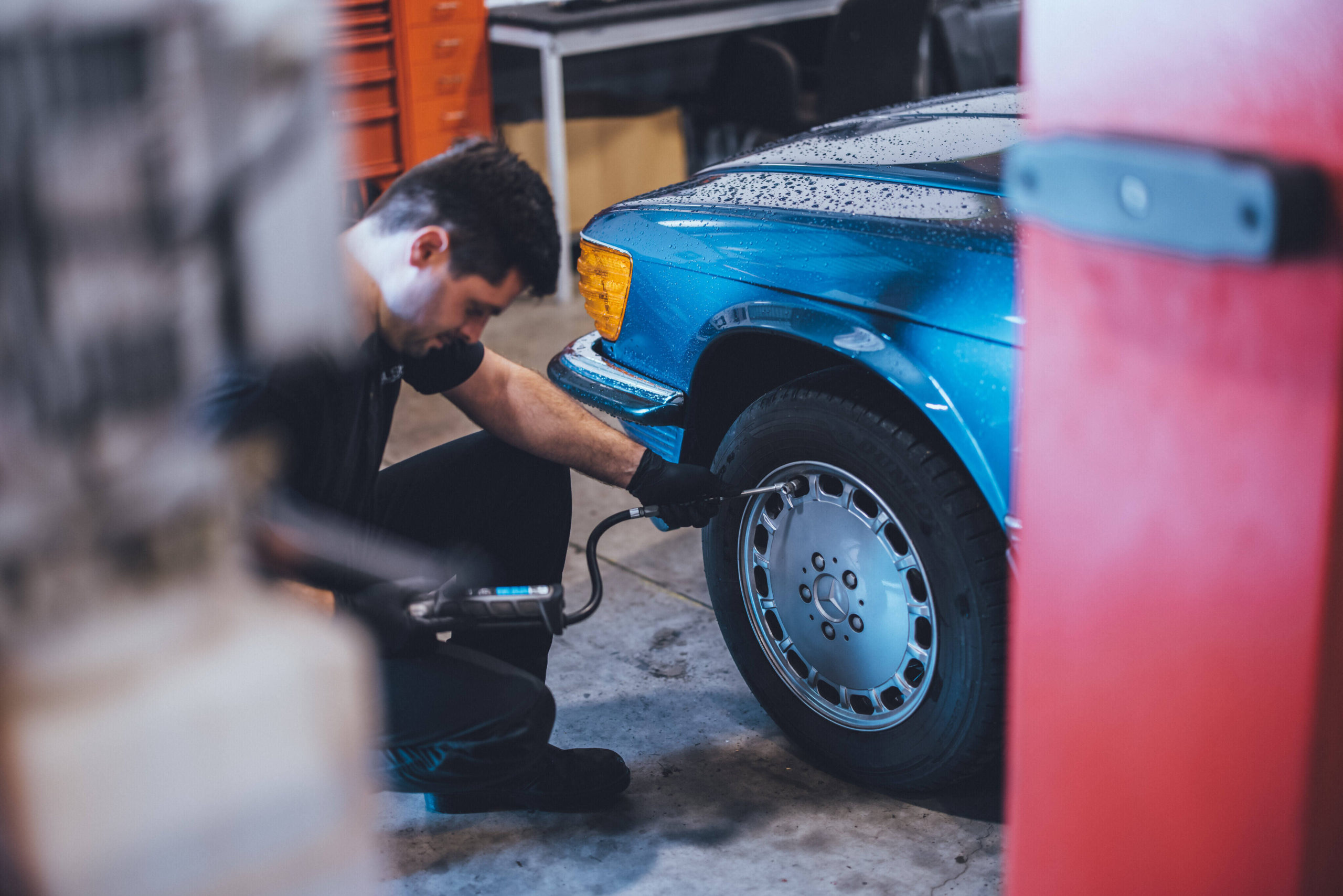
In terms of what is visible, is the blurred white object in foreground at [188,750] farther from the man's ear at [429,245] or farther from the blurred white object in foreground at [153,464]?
the man's ear at [429,245]

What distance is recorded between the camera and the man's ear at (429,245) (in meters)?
1.75

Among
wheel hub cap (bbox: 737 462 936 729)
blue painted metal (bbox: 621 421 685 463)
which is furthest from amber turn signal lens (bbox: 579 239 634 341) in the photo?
wheel hub cap (bbox: 737 462 936 729)

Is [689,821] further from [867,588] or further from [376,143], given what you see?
[376,143]

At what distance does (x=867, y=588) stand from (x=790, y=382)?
0.38 m

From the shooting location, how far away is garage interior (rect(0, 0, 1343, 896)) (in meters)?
0.60

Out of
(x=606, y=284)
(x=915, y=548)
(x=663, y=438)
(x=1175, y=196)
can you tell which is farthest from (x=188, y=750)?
(x=606, y=284)

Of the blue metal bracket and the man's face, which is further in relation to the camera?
the man's face

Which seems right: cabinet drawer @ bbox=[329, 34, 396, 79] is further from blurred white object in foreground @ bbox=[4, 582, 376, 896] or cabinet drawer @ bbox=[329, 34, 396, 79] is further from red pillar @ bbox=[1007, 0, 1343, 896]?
blurred white object in foreground @ bbox=[4, 582, 376, 896]

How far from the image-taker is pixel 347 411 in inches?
76.3

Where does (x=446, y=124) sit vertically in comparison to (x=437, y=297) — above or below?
above

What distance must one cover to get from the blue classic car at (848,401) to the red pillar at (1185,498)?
2.21 ft

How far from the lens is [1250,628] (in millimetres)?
996

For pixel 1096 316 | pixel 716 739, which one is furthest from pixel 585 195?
pixel 1096 316

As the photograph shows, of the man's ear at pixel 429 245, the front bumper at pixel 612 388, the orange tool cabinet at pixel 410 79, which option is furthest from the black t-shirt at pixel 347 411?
the orange tool cabinet at pixel 410 79
